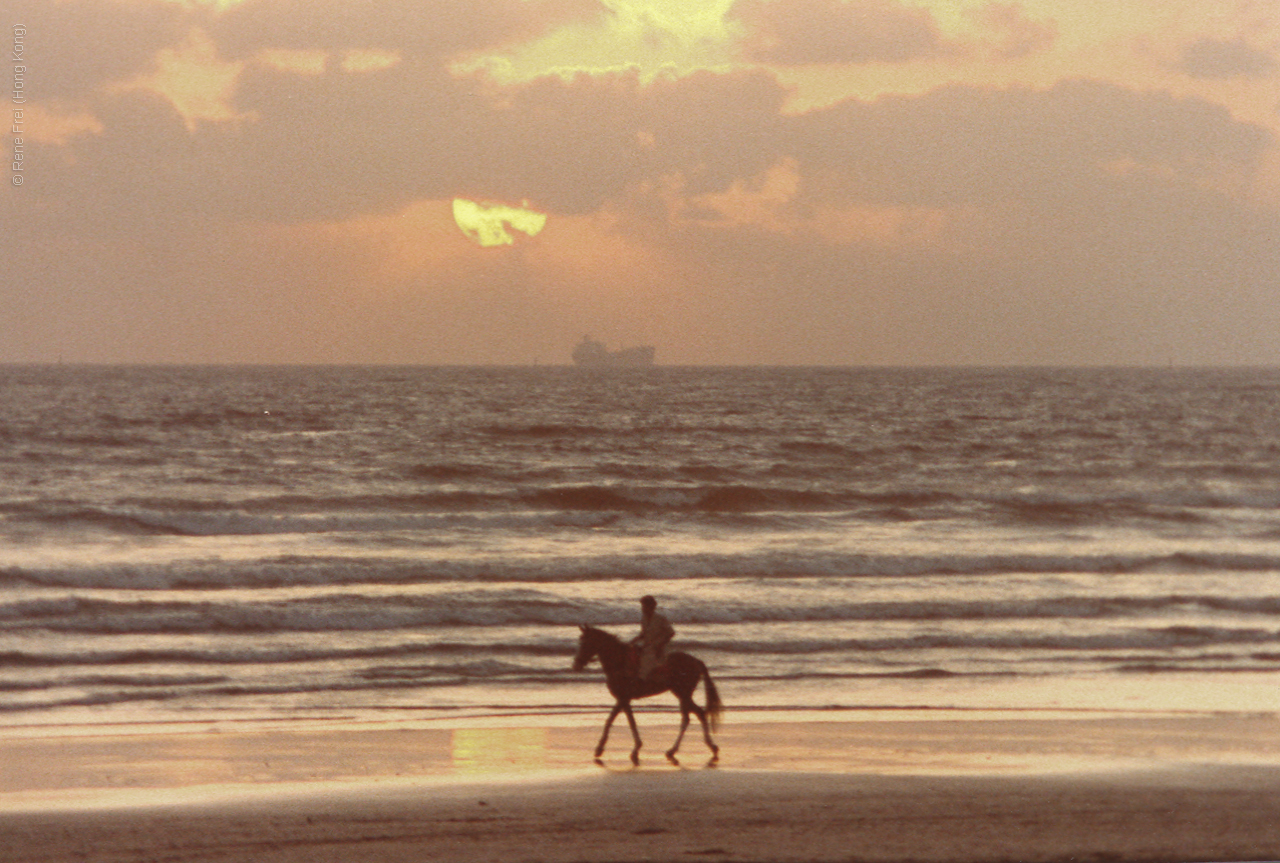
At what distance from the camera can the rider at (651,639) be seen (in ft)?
38.7

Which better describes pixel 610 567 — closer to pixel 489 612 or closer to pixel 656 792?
pixel 489 612

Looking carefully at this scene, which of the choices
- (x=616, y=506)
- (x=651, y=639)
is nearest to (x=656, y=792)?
(x=651, y=639)

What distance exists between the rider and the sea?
2.85 meters

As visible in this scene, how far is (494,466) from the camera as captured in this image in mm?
42312

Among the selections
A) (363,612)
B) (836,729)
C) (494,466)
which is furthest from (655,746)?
(494,466)

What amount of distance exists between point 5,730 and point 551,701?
5428 mm

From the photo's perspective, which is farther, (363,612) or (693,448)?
(693,448)

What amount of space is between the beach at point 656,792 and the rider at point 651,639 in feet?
2.82

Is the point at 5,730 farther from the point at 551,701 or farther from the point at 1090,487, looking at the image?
the point at 1090,487

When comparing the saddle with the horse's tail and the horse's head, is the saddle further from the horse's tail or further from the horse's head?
the horse's tail

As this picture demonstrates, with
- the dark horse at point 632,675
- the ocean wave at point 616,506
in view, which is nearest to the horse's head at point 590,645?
the dark horse at point 632,675

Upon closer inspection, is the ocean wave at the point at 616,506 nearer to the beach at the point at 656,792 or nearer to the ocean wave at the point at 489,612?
the ocean wave at the point at 489,612

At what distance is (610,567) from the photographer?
25.0 m

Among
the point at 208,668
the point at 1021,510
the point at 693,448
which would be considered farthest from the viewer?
the point at 693,448
